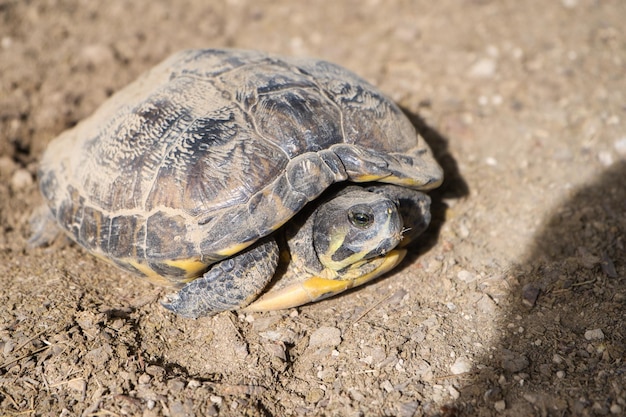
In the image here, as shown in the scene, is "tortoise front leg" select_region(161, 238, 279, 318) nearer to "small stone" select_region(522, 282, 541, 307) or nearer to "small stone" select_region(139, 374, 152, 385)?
"small stone" select_region(139, 374, 152, 385)

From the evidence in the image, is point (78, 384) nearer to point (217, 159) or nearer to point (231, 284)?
point (231, 284)


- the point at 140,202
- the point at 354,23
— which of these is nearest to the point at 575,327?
the point at 140,202


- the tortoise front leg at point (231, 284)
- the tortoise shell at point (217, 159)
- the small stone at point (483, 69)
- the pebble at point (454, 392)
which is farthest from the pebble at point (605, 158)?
the tortoise front leg at point (231, 284)

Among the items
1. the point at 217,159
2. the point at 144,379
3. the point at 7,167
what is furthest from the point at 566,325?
the point at 7,167

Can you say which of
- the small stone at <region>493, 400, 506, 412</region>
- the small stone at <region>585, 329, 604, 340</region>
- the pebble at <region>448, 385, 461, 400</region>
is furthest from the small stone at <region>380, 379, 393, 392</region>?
the small stone at <region>585, 329, 604, 340</region>

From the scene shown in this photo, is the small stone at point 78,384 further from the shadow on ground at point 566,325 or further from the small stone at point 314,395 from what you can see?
the shadow on ground at point 566,325
